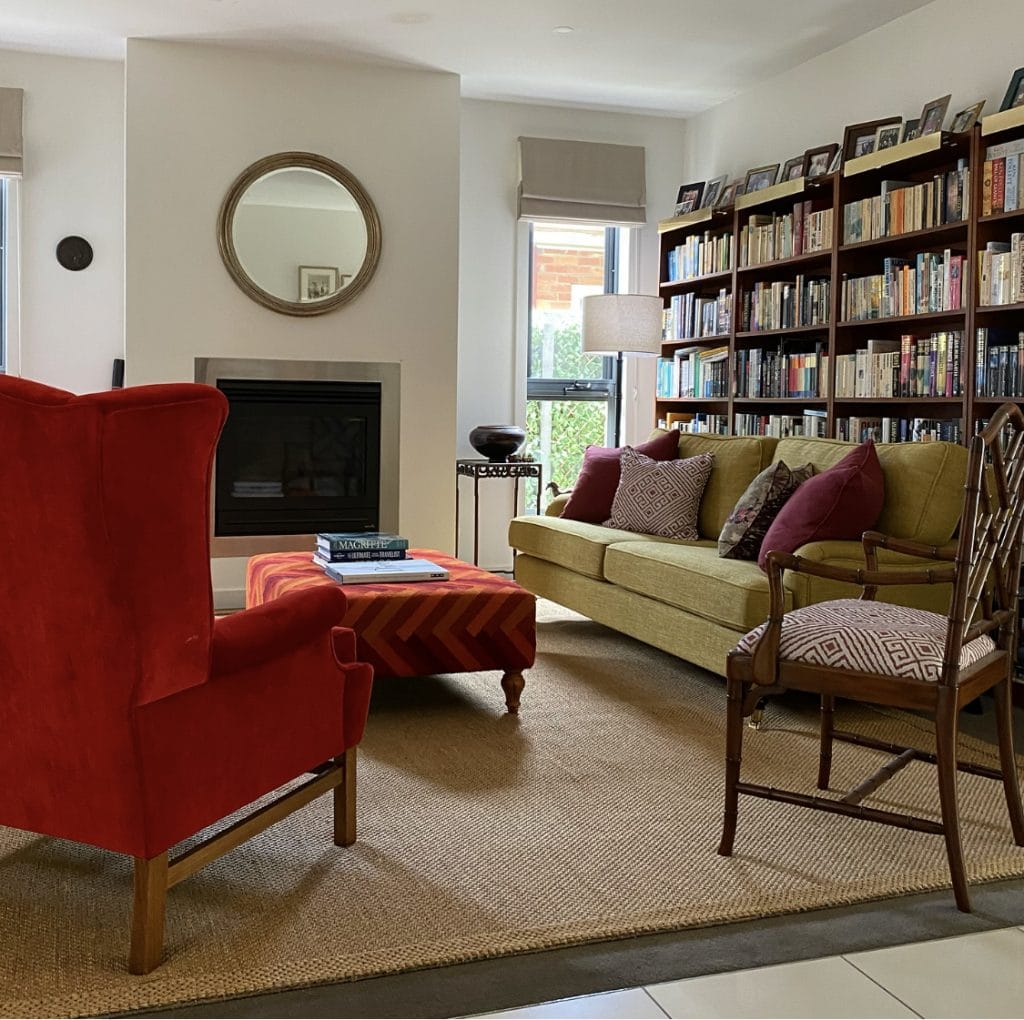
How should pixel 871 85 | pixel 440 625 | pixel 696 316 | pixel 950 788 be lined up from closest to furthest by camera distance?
pixel 950 788 → pixel 440 625 → pixel 871 85 → pixel 696 316

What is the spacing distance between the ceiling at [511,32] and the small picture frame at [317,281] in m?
1.06

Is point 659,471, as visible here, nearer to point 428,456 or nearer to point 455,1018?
point 428,456

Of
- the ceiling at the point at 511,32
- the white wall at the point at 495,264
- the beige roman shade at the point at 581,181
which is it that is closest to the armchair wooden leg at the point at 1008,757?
the ceiling at the point at 511,32

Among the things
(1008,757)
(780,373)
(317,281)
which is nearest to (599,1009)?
→ (1008,757)

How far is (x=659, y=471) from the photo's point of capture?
500cm

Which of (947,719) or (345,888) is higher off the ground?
(947,719)

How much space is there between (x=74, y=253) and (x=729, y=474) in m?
3.59

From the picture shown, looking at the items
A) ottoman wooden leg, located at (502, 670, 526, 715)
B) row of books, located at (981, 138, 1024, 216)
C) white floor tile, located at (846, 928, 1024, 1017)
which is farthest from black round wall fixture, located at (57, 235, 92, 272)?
white floor tile, located at (846, 928, 1024, 1017)

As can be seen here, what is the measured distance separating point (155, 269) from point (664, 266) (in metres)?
2.84

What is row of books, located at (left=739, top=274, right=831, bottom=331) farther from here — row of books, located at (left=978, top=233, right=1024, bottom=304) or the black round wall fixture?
the black round wall fixture

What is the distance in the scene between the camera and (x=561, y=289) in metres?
6.91

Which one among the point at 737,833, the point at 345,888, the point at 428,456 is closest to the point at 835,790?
the point at 737,833

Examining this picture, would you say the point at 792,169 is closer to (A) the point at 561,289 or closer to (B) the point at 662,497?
(A) the point at 561,289

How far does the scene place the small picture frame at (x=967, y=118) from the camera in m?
4.44
